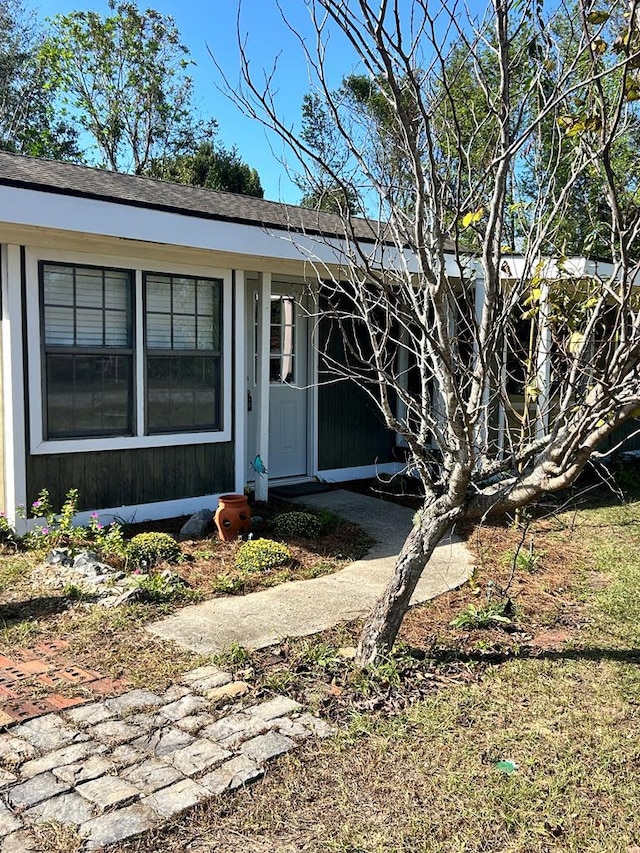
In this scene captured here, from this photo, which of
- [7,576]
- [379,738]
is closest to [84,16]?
[7,576]

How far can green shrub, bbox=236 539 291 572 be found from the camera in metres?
5.49

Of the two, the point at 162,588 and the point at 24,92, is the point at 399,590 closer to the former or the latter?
the point at 162,588

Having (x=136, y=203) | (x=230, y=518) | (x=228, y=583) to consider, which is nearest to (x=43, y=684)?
(x=228, y=583)

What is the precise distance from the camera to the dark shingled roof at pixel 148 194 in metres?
5.71

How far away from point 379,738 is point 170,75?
29057 millimetres

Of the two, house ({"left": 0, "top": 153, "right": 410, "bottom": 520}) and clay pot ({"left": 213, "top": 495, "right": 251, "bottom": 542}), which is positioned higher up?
house ({"left": 0, "top": 153, "right": 410, "bottom": 520})

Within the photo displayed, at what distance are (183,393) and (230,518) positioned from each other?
1.35 meters

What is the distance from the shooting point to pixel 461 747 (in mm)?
3053

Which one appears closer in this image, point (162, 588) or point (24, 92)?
point (162, 588)

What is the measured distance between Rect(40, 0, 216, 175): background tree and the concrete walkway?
Answer: 24920 millimetres

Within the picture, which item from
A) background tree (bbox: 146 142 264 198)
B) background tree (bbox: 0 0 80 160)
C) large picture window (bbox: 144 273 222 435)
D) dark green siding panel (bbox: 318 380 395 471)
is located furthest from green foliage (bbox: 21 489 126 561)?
background tree (bbox: 0 0 80 160)

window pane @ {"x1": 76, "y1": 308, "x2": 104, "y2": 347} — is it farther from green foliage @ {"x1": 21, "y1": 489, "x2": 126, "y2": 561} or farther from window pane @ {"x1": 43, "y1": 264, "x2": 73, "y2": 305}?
green foliage @ {"x1": 21, "y1": 489, "x2": 126, "y2": 561}

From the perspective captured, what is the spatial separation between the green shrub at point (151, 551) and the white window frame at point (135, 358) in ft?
3.58

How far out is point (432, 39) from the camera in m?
2.91
